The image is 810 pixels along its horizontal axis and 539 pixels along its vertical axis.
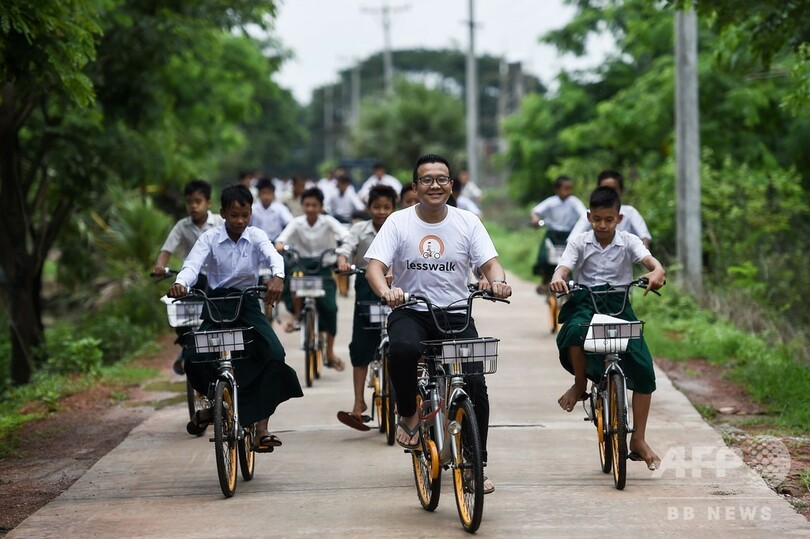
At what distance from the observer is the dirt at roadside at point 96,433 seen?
8.31 meters

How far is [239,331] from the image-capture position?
8.00 metres

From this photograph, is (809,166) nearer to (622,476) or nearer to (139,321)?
(139,321)

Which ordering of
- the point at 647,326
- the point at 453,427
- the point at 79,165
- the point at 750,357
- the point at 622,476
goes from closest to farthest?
the point at 453,427, the point at 622,476, the point at 750,357, the point at 647,326, the point at 79,165

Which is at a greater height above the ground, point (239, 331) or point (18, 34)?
point (18, 34)

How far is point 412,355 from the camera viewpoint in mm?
7203

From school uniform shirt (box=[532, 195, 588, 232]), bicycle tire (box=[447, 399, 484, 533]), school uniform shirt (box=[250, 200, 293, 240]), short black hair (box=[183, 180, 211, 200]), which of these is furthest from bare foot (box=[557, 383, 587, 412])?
school uniform shirt (box=[250, 200, 293, 240])

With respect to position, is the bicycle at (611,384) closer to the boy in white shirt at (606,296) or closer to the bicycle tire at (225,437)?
the boy in white shirt at (606,296)

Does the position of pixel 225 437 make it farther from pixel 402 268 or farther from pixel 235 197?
pixel 235 197

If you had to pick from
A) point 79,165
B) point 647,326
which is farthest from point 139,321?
point 647,326

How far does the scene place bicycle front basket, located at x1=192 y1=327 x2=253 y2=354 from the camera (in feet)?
25.9

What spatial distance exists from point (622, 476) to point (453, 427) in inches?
58.4

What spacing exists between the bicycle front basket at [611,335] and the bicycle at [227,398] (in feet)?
6.88

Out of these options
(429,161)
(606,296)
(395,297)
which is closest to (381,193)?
(606,296)

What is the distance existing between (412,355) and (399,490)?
122 centimetres
